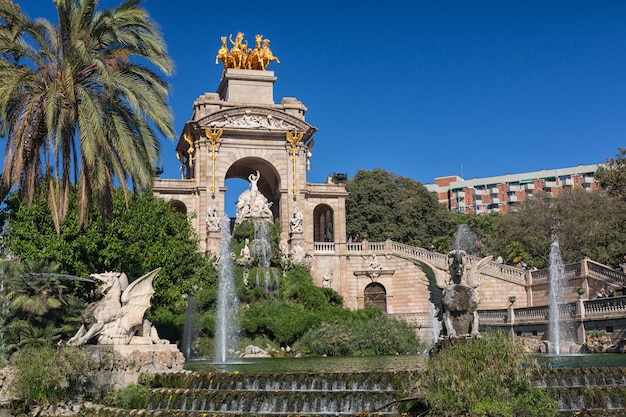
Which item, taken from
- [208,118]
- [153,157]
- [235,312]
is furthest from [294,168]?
[153,157]

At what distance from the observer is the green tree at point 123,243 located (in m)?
25.0

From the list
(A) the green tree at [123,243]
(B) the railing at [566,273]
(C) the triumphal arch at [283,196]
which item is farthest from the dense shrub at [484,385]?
(C) the triumphal arch at [283,196]

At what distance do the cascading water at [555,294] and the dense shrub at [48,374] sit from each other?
19.9 m

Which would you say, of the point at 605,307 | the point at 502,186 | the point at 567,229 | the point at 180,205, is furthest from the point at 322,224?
the point at 502,186

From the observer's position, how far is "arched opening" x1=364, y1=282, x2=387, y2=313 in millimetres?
47594

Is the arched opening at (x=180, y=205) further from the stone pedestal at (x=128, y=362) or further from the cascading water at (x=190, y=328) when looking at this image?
the stone pedestal at (x=128, y=362)

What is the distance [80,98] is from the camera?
20.4 meters

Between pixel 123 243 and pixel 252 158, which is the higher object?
pixel 252 158

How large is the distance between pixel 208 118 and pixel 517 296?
20836mm

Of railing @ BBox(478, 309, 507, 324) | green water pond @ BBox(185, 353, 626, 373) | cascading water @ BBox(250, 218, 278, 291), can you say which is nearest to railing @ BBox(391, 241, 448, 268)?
railing @ BBox(478, 309, 507, 324)

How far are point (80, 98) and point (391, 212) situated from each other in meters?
42.2

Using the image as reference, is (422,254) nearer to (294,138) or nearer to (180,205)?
(294,138)

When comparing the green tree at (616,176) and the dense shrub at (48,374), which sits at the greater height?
the green tree at (616,176)

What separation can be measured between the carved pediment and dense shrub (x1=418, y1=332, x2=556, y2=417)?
34.7 metres
